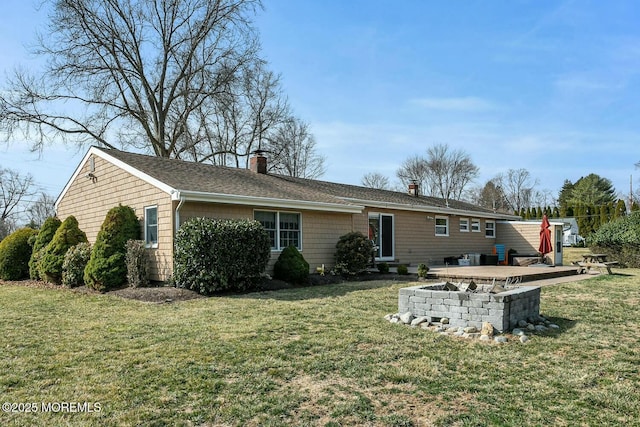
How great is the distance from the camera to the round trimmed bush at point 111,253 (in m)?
10.9

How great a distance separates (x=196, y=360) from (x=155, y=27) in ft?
74.2

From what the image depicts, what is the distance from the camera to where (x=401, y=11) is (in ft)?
36.4

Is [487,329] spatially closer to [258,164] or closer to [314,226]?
[314,226]

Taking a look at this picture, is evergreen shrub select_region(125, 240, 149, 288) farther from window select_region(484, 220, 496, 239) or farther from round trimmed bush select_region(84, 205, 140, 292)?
window select_region(484, 220, 496, 239)

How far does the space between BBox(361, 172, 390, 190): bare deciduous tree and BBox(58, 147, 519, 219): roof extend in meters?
33.5

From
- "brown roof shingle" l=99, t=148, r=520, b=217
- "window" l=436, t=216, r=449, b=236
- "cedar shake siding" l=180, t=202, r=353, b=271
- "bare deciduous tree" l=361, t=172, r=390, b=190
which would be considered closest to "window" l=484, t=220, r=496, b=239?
"window" l=436, t=216, r=449, b=236

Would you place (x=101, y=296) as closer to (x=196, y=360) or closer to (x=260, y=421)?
(x=196, y=360)

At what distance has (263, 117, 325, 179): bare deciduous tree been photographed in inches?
1261

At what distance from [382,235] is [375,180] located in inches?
1376

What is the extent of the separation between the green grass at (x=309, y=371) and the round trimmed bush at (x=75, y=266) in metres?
4.87

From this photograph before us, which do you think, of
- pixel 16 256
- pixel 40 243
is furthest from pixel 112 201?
pixel 16 256

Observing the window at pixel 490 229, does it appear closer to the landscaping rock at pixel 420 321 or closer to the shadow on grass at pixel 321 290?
the shadow on grass at pixel 321 290

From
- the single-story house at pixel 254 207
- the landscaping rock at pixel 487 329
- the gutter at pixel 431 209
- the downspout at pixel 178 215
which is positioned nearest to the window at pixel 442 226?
the single-story house at pixel 254 207

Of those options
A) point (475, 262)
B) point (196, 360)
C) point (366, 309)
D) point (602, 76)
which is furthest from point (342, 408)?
point (475, 262)
